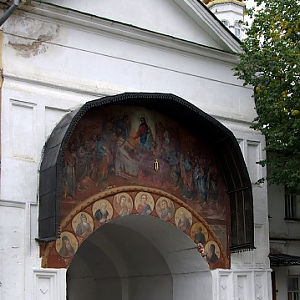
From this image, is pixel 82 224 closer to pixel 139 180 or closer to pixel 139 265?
pixel 139 180

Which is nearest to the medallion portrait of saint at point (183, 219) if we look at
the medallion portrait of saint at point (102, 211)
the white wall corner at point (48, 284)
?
the medallion portrait of saint at point (102, 211)

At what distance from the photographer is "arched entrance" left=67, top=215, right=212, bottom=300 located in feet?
49.8

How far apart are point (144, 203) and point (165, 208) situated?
1.70 feet

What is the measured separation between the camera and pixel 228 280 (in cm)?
1520

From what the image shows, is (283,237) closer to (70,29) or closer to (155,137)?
(155,137)

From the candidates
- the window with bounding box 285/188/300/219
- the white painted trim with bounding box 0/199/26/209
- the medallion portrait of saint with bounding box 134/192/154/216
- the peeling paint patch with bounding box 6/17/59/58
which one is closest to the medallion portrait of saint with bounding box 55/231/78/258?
the white painted trim with bounding box 0/199/26/209

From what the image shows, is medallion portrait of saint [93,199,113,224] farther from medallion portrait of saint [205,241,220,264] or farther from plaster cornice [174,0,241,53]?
plaster cornice [174,0,241,53]

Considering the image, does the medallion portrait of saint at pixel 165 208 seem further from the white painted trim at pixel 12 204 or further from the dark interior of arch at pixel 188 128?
the white painted trim at pixel 12 204

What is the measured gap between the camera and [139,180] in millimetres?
→ 14281

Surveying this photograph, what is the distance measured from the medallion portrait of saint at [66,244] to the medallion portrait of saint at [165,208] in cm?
198

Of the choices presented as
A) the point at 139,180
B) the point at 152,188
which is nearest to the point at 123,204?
the point at 139,180

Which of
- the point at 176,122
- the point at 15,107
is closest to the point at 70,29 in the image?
the point at 15,107

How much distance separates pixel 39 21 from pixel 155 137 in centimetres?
315

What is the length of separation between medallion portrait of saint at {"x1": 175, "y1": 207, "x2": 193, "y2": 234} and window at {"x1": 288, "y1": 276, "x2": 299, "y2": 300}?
5165 mm
